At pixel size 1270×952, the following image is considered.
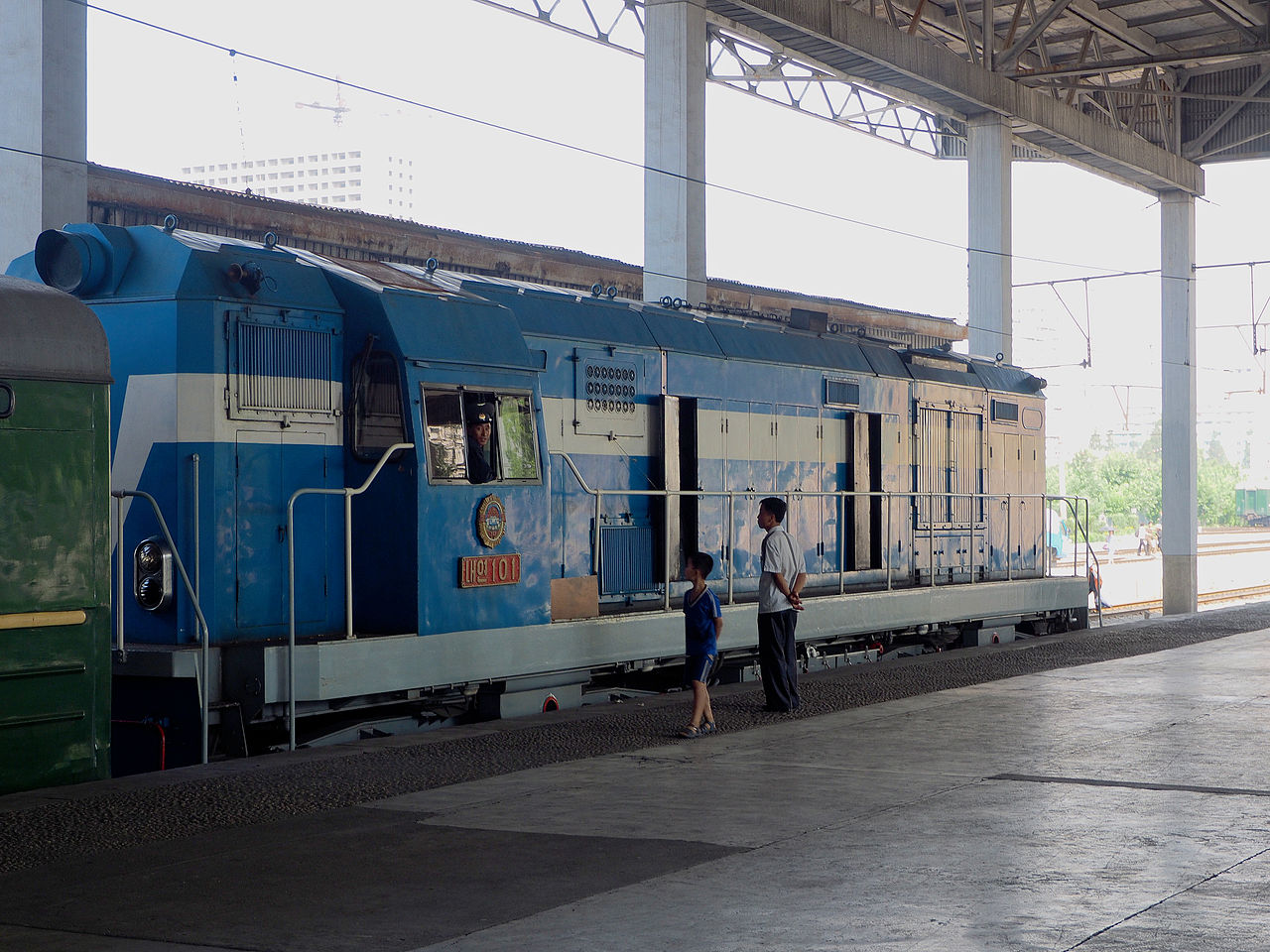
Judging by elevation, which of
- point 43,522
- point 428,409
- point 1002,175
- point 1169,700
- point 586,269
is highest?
point 1002,175

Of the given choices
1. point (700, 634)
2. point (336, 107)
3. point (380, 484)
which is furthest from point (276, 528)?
point (336, 107)

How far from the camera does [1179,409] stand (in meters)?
26.7

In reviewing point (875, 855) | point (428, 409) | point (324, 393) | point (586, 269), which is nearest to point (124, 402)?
point (324, 393)

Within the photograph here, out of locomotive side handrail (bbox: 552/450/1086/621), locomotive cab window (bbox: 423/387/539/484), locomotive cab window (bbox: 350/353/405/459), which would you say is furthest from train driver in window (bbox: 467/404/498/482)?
locomotive side handrail (bbox: 552/450/1086/621)

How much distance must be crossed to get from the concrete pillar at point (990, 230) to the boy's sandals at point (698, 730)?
14.1m

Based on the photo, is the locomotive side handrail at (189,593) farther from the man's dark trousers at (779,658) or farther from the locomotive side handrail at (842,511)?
the man's dark trousers at (779,658)

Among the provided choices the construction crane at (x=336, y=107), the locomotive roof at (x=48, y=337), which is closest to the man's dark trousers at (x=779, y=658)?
the locomotive roof at (x=48, y=337)

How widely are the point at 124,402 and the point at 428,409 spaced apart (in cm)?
166

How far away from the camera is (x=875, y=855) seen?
16.7 ft

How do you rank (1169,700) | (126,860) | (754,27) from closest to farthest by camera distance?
(126,860), (1169,700), (754,27)

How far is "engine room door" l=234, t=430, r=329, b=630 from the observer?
24.3 ft

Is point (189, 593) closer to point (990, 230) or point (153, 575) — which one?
point (153, 575)

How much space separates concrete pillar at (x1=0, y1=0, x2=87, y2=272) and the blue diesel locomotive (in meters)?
2.09

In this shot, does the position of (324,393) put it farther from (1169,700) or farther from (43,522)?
(1169,700)
